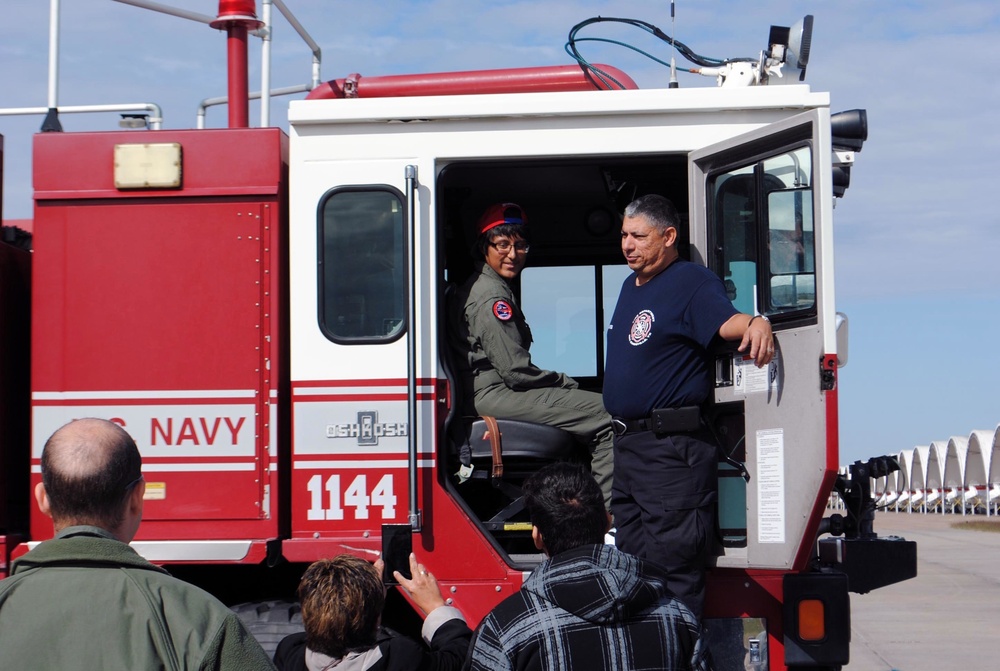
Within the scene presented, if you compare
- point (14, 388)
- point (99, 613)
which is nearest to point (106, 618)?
point (99, 613)

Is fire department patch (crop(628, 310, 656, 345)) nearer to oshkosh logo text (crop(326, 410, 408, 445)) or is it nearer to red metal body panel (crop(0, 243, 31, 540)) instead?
oshkosh logo text (crop(326, 410, 408, 445))

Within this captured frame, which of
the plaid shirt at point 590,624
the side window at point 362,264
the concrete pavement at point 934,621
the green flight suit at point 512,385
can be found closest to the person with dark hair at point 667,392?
A: the green flight suit at point 512,385

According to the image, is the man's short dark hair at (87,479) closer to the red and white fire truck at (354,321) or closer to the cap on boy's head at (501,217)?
the red and white fire truck at (354,321)

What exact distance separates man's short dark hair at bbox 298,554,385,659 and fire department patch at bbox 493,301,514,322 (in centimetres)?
195

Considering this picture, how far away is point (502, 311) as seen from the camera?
4906 mm

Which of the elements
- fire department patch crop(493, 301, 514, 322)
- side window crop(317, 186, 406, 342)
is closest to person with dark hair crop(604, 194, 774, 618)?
fire department patch crop(493, 301, 514, 322)

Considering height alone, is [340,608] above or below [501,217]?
below

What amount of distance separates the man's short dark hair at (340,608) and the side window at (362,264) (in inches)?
61.0

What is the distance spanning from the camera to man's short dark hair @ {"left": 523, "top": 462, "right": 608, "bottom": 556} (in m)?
2.75

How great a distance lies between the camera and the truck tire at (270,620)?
4.36 meters

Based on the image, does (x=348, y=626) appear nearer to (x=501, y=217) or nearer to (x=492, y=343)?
(x=492, y=343)

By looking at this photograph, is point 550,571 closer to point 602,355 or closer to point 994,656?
point 602,355

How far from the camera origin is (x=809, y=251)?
4246mm

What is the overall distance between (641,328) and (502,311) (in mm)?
752
